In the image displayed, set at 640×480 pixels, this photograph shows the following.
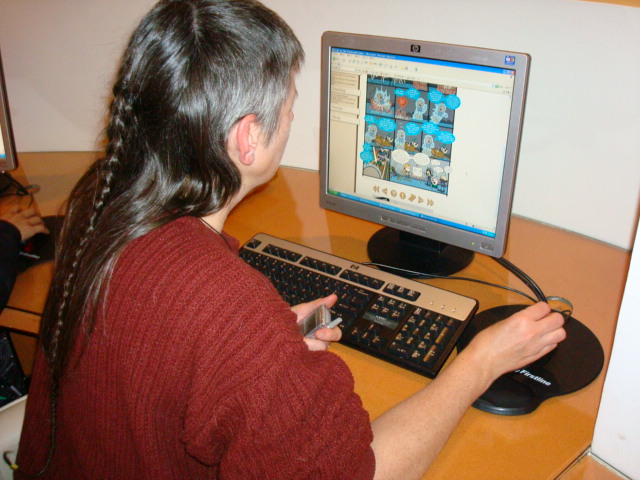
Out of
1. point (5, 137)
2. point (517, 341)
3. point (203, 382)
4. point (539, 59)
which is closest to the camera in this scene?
point (203, 382)

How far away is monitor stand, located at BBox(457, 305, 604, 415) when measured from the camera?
35.4 inches

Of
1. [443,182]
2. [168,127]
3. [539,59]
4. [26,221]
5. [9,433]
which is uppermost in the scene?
[539,59]

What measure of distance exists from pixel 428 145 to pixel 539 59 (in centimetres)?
32

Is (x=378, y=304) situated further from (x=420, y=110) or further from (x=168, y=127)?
(x=168, y=127)

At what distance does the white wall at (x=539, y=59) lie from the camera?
1.16 m

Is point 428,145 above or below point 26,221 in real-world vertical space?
above

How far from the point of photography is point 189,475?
2.52 ft

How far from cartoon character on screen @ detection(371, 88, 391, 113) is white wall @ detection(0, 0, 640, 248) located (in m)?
0.30

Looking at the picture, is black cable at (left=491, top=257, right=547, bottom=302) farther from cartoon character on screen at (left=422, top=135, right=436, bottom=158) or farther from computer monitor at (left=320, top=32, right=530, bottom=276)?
cartoon character on screen at (left=422, top=135, right=436, bottom=158)

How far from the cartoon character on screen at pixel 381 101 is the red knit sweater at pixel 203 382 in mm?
489

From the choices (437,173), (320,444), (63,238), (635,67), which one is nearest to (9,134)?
(63,238)

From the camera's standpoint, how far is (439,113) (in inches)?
42.3

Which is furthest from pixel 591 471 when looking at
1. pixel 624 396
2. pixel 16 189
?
pixel 16 189

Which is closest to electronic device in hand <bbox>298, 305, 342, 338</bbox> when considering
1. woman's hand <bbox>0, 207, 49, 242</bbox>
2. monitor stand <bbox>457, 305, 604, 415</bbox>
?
monitor stand <bbox>457, 305, 604, 415</bbox>
